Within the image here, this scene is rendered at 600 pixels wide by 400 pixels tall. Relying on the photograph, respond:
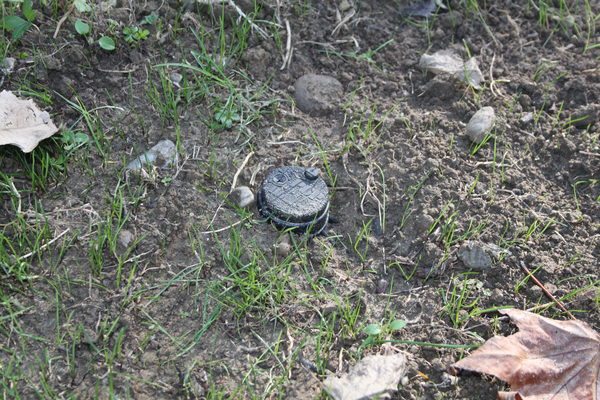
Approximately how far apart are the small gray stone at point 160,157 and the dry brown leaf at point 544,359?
1.58 meters

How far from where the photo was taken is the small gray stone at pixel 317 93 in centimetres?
331

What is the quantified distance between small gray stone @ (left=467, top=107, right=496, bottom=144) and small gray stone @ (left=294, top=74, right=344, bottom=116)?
2.33 feet

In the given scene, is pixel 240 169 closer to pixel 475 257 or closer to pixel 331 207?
pixel 331 207

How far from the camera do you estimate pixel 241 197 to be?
2.87 metres

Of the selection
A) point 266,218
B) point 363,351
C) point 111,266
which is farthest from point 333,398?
point 111,266

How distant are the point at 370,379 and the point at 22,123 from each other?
1881 mm

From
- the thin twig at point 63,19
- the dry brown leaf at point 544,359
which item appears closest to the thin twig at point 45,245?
the thin twig at point 63,19

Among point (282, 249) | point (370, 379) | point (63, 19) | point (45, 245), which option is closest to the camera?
point (370, 379)

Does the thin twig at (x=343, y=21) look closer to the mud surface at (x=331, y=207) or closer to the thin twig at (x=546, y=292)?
the mud surface at (x=331, y=207)

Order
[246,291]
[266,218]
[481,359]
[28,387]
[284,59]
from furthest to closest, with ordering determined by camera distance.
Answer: [284,59], [266,218], [246,291], [481,359], [28,387]

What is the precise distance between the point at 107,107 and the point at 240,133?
66 cm

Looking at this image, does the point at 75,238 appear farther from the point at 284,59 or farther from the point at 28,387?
the point at 284,59

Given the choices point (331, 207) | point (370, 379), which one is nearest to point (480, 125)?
point (331, 207)

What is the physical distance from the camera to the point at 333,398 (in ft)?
7.63
